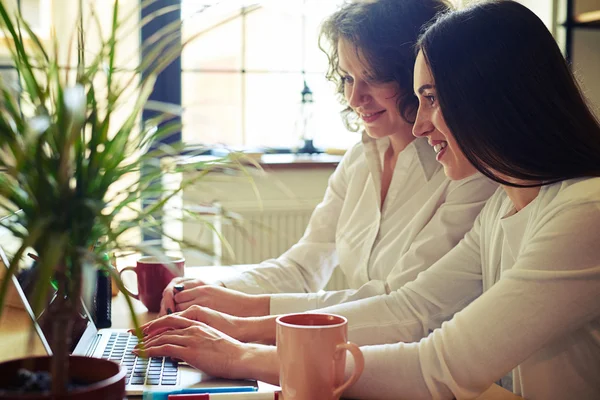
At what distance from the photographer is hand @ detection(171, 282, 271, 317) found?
139cm

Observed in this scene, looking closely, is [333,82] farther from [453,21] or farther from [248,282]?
[453,21]

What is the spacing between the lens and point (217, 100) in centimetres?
306

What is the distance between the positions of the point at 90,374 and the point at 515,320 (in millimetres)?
562

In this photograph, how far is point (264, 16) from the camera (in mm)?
3113

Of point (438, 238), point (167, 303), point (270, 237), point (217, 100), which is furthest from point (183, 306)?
point (217, 100)

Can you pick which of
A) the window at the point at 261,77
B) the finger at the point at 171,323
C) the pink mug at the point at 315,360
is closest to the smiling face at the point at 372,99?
the finger at the point at 171,323

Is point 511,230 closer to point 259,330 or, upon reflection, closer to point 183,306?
point 259,330

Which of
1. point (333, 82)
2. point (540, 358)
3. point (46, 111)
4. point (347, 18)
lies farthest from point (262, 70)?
point (46, 111)

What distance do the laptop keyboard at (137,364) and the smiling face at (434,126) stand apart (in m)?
0.55

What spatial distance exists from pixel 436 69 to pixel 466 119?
0.33 ft

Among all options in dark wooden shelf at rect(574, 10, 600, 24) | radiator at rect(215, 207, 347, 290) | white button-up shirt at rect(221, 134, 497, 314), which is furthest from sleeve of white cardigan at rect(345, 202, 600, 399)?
dark wooden shelf at rect(574, 10, 600, 24)

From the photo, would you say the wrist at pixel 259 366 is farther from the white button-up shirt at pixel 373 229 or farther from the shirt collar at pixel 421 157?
the shirt collar at pixel 421 157

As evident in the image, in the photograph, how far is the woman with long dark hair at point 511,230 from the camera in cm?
95

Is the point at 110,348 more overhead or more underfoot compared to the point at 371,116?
more underfoot
